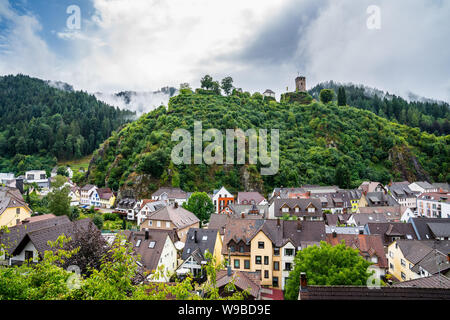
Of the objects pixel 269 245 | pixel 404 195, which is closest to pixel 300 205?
pixel 269 245

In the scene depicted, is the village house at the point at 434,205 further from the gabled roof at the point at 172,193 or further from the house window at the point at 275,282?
the gabled roof at the point at 172,193

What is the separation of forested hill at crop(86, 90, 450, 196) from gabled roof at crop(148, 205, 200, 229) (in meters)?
23.9

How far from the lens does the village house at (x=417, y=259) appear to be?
20317 mm

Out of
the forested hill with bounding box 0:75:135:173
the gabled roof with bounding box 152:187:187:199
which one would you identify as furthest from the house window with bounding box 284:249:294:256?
the forested hill with bounding box 0:75:135:173

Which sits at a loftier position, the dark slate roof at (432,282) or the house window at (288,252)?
the dark slate roof at (432,282)

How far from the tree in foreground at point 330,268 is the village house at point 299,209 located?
27.3m

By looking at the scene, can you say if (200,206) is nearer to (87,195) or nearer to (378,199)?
(87,195)

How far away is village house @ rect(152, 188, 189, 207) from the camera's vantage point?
55.2m

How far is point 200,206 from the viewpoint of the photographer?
46.6 m

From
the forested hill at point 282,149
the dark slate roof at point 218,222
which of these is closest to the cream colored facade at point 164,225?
the dark slate roof at point 218,222

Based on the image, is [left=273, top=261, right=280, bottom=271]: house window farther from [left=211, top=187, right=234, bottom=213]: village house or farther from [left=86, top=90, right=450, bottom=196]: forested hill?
[left=86, top=90, right=450, bottom=196]: forested hill

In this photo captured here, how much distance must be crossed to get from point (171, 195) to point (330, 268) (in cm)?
4404
